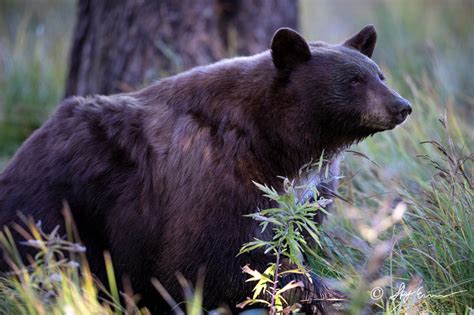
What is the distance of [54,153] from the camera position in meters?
4.33

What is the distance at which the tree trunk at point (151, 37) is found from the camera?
6.45 meters

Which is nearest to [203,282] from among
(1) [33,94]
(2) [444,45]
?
(1) [33,94]

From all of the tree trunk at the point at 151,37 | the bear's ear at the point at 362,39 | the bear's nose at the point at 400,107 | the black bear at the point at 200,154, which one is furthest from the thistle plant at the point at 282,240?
the tree trunk at the point at 151,37

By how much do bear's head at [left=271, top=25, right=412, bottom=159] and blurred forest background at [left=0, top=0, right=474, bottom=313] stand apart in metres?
0.31

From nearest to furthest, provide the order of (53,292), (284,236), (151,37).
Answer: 1. (53,292)
2. (284,236)
3. (151,37)

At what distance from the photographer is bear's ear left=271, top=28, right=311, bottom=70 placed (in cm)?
398

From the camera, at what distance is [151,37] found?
6445mm

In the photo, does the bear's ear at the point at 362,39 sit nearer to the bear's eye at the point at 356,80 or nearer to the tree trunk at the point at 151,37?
the bear's eye at the point at 356,80

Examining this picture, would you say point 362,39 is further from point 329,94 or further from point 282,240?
point 282,240

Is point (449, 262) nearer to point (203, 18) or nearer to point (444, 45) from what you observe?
point (203, 18)

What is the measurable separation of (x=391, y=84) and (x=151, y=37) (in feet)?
6.52

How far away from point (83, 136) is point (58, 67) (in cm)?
387

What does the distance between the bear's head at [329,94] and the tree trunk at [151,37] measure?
95.5 inches

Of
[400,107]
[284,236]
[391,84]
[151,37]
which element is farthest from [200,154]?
[391,84]
